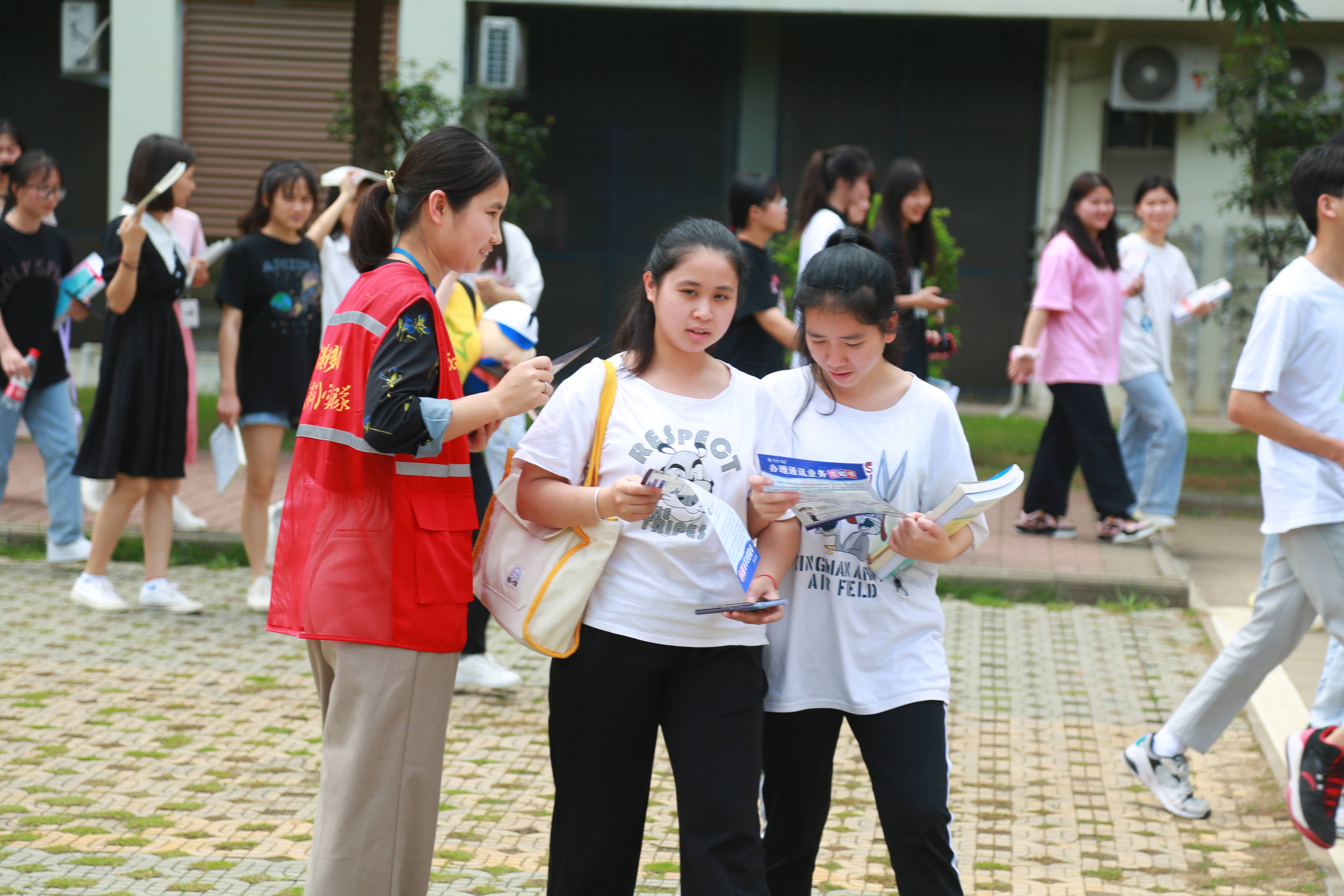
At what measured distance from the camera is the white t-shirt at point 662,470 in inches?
109

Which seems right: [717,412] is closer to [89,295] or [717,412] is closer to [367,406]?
[367,406]

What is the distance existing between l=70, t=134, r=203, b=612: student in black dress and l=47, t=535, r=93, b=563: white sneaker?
2.96 feet

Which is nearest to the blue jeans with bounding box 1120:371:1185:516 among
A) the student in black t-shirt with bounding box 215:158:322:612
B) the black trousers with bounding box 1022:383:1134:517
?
the black trousers with bounding box 1022:383:1134:517

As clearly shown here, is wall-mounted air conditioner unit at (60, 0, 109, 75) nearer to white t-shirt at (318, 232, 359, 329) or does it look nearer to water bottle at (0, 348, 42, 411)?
water bottle at (0, 348, 42, 411)

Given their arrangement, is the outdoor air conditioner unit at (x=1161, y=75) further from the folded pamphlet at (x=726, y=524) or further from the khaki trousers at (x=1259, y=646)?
the folded pamphlet at (x=726, y=524)

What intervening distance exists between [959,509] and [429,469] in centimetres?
106

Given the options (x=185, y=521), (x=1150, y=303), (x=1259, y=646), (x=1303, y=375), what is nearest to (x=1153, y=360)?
(x=1150, y=303)

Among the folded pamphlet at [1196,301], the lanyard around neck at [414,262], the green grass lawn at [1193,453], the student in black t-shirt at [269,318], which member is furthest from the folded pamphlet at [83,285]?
the folded pamphlet at [1196,301]

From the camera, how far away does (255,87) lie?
1543 centimetres

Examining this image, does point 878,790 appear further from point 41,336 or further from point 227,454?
point 41,336

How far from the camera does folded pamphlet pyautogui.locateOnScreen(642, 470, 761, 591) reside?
8.55 feet

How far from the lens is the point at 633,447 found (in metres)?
2.79

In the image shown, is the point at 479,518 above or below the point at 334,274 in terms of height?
below

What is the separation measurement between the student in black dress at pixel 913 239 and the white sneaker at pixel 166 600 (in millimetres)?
3558
